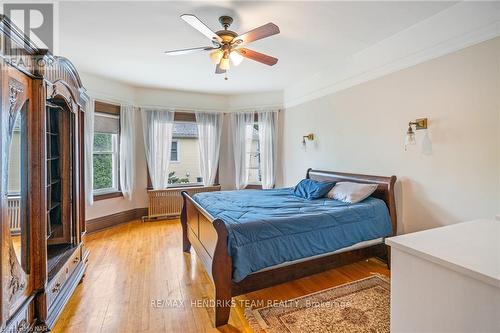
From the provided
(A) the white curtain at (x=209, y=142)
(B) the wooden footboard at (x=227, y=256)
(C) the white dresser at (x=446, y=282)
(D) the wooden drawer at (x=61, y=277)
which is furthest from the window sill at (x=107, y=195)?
(C) the white dresser at (x=446, y=282)

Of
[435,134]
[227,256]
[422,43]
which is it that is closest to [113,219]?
[227,256]

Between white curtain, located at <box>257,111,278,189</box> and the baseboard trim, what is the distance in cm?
269

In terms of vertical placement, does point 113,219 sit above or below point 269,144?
below

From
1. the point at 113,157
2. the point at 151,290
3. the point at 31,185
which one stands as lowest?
the point at 151,290

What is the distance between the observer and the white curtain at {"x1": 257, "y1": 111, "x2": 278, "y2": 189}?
541 centimetres

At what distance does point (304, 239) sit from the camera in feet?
7.70

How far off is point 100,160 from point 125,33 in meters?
2.67

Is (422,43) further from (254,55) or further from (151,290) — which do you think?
(151,290)

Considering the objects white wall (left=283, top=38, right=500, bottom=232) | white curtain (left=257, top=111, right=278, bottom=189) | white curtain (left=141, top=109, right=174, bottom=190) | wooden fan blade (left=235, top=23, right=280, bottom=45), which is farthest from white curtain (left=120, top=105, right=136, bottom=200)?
white wall (left=283, top=38, right=500, bottom=232)

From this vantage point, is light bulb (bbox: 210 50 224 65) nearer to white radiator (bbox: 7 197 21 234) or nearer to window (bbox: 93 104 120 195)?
white radiator (bbox: 7 197 21 234)

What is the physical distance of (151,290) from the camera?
2518mm

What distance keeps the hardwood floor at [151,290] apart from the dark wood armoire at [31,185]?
0.24 m

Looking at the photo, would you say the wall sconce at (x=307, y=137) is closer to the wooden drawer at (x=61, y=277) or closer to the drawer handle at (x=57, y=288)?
the wooden drawer at (x=61, y=277)

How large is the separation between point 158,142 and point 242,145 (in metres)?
1.76
